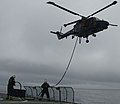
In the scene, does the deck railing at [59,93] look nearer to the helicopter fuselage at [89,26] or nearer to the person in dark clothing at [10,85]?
the person in dark clothing at [10,85]

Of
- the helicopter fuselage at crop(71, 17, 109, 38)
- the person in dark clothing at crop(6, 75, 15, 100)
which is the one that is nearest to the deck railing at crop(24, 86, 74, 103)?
the person in dark clothing at crop(6, 75, 15, 100)

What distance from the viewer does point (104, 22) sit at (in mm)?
28812

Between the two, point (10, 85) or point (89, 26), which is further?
point (10, 85)

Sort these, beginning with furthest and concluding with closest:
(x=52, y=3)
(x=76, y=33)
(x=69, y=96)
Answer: (x=69, y=96)
(x=76, y=33)
(x=52, y=3)

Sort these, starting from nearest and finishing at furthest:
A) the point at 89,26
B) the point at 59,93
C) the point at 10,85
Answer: the point at 89,26
the point at 10,85
the point at 59,93

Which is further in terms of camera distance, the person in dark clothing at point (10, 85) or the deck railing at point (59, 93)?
the deck railing at point (59, 93)

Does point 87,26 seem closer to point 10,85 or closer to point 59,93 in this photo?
point 59,93

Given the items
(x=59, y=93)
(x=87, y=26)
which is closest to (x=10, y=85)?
(x=59, y=93)

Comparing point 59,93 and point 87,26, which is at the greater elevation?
point 87,26

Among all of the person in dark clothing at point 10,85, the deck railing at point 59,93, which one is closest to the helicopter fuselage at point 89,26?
the deck railing at point 59,93

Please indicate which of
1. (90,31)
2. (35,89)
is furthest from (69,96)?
(90,31)

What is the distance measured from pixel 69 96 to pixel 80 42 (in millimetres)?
6107

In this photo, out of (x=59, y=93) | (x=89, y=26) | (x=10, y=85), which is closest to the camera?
(x=89, y=26)

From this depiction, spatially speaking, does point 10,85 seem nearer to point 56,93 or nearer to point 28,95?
point 56,93
